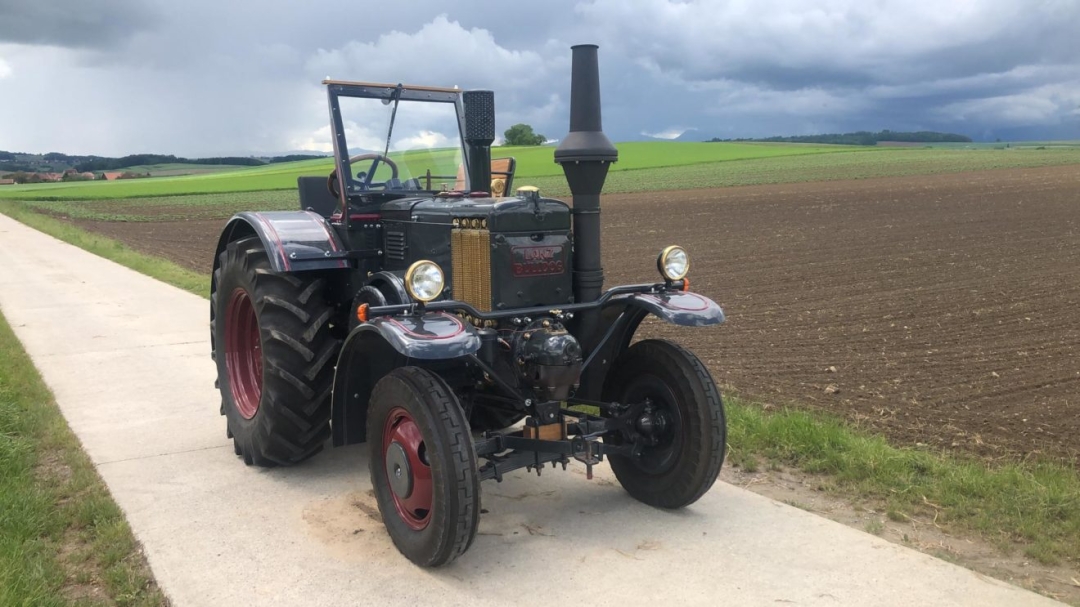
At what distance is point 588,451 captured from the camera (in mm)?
3941

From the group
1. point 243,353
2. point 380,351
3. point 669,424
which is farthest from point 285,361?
point 669,424

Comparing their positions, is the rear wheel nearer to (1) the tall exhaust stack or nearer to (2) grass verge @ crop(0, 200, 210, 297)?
(1) the tall exhaust stack

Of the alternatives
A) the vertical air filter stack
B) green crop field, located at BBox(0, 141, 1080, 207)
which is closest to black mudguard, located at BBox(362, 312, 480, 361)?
the vertical air filter stack

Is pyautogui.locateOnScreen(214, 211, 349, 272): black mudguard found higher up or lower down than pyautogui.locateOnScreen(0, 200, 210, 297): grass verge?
higher up

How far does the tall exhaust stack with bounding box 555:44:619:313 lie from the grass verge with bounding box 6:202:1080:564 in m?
1.52

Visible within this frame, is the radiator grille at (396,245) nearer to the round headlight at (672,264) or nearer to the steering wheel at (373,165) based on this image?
the steering wheel at (373,165)

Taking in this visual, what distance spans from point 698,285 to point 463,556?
368 inches

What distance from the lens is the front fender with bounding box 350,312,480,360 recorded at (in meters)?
3.57

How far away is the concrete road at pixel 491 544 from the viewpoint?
11.5 ft

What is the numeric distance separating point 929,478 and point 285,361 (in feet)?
11.5

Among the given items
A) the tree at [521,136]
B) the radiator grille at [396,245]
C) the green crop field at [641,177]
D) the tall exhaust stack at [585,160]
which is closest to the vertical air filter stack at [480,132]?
the radiator grille at [396,245]

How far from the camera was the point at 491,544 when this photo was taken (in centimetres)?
402

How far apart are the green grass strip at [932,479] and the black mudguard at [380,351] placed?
7.04ft

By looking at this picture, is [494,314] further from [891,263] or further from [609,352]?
[891,263]
